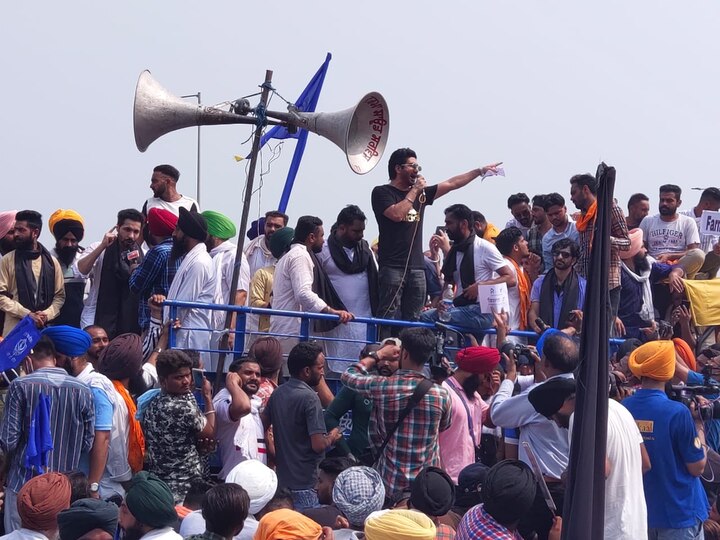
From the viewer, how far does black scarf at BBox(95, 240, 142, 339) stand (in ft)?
33.5

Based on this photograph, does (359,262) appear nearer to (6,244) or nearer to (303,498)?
(303,498)

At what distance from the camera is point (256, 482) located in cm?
683

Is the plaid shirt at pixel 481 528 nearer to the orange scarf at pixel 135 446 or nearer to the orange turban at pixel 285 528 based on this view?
the orange turban at pixel 285 528

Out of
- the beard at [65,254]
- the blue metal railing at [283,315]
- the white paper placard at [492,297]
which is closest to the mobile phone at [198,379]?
the blue metal railing at [283,315]

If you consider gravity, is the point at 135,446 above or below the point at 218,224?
below

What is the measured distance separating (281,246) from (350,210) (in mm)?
1003

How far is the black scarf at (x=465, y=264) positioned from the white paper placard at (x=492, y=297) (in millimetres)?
284

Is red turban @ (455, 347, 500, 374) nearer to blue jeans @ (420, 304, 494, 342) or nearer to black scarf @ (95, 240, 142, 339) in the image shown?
blue jeans @ (420, 304, 494, 342)

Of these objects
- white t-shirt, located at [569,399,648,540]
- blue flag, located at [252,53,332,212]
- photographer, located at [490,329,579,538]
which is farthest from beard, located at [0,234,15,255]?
white t-shirt, located at [569,399,648,540]

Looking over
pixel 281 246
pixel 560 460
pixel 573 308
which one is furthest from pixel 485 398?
pixel 281 246

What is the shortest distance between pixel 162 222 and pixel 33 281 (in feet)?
4.02

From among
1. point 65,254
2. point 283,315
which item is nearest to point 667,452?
point 283,315

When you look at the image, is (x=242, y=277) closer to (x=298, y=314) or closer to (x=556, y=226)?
(x=298, y=314)

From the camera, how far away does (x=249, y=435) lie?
26.4ft
